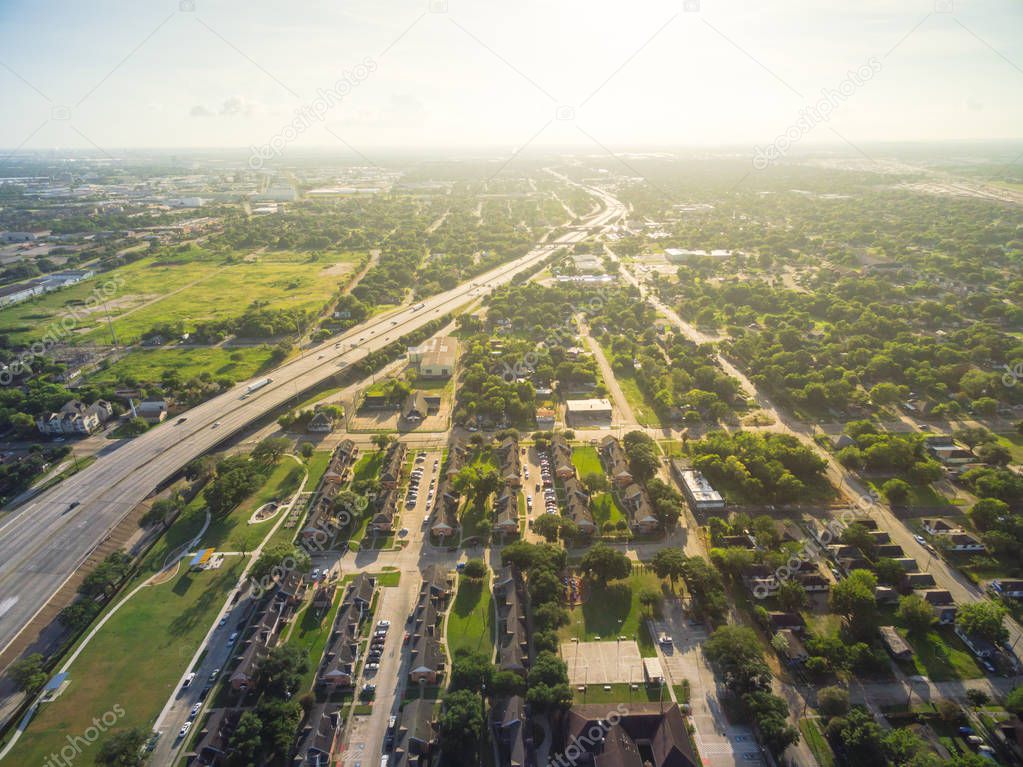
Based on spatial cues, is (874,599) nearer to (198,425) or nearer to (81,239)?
(198,425)

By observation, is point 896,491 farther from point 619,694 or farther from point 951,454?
point 619,694

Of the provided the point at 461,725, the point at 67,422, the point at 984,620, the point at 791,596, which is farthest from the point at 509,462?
the point at 67,422

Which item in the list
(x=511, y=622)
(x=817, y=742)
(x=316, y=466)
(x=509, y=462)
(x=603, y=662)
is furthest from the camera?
(x=316, y=466)

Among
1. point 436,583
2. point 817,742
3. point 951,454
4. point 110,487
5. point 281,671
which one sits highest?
point 110,487

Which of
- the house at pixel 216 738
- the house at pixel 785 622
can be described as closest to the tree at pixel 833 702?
the house at pixel 785 622

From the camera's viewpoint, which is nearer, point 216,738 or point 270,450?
point 216,738

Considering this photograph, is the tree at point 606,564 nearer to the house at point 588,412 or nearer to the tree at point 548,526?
the tree at point 548,526
